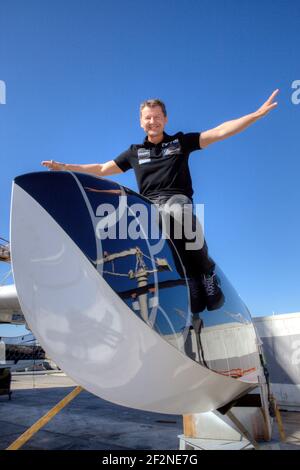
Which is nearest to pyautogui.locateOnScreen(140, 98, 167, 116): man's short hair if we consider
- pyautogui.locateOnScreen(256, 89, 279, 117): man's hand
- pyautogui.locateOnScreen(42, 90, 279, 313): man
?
pyautogui.locateOnScreen(42, 90, 279, 313): man

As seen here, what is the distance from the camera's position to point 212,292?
2832 mm

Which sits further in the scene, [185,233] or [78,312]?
[185,233]

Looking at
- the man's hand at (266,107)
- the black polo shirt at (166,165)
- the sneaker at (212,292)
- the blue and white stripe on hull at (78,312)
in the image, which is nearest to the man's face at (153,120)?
the black polo shirt at (166,165)

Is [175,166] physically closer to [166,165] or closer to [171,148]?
[166,165]

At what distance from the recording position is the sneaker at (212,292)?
2755 mm

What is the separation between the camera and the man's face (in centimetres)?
312

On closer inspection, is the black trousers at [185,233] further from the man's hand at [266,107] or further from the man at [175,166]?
the man's hand at [266,107]

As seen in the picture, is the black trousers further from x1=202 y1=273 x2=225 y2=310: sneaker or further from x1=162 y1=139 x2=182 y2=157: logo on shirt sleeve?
x1=162 y1=139 x2=182 y2=157: logo on shirt sleeve

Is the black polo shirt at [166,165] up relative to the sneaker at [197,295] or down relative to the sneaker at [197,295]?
up

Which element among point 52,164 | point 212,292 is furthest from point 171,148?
point 212,292

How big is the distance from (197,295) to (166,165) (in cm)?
123

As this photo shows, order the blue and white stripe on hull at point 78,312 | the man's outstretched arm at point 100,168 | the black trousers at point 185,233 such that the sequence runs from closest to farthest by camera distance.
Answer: the blue and white stripe on hull at point 78,312, the black trousers at point 185,233, the man's outstretched arm at point 100,168
